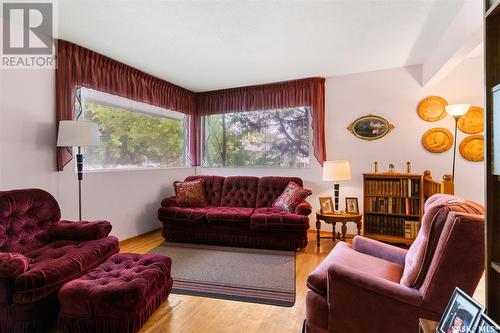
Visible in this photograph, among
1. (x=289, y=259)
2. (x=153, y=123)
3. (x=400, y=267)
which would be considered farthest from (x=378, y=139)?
(x=153, y=123)

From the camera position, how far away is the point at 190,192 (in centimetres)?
405

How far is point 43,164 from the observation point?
2797 millimetres

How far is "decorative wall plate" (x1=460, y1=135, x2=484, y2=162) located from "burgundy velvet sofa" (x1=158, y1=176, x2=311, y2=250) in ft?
7.18

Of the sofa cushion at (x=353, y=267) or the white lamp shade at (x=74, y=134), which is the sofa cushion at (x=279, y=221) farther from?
the white lamp shade at (x=74, y=134)

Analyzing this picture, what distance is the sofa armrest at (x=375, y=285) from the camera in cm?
137

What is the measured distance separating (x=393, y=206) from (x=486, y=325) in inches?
116

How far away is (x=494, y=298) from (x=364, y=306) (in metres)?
0.58

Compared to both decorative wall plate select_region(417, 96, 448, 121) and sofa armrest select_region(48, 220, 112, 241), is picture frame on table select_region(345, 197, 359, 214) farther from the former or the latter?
sofa armrest select_region(48, 220, 112, 241)

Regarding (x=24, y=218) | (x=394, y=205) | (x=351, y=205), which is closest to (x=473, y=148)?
(x=394, y=205)

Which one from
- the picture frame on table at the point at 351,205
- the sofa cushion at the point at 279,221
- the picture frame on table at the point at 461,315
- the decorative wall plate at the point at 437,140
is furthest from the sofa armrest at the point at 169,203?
the decorative wall plate at the point at 437,140

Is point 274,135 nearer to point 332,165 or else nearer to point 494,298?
point 332,165

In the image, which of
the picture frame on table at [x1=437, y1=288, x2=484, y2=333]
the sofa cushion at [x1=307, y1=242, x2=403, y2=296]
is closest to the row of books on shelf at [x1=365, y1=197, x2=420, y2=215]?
the sofa cushion at [x1=307, y1=242, x2=403, y2=296]

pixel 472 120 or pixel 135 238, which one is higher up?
pixel 472 120

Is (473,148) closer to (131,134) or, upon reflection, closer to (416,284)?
(416,284)
